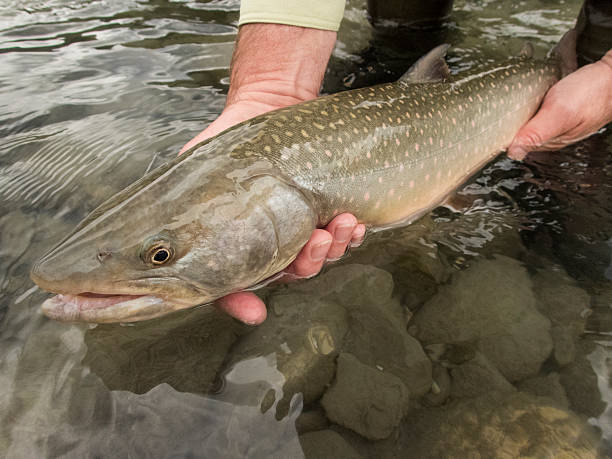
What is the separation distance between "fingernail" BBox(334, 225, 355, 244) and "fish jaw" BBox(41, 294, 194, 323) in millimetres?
1002

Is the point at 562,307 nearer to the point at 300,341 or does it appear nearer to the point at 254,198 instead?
the point at 300,341

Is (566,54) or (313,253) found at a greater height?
(566,54)

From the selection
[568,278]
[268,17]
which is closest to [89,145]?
[268,17]

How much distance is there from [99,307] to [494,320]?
207cm

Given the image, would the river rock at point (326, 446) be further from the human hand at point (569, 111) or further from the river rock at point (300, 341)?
the human hand at point (569, 111)

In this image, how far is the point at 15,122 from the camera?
374cm

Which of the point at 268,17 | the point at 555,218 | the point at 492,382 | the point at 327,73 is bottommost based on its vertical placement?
the point at 492,382

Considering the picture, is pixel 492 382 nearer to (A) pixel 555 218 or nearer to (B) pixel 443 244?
(B) pixel 443 244

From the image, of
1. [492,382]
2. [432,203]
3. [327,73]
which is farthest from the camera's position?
[327,73]

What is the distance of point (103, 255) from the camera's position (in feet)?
5.32

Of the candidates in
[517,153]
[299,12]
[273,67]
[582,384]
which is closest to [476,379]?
[582,384]

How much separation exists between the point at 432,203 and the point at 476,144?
1.98 feet

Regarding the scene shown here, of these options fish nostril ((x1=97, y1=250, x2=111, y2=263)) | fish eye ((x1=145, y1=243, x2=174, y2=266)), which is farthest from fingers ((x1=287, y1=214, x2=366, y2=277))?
fish nostril ((x1=97, y1=250, x2=111, y2=263))

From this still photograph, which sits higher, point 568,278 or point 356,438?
point 568,278
